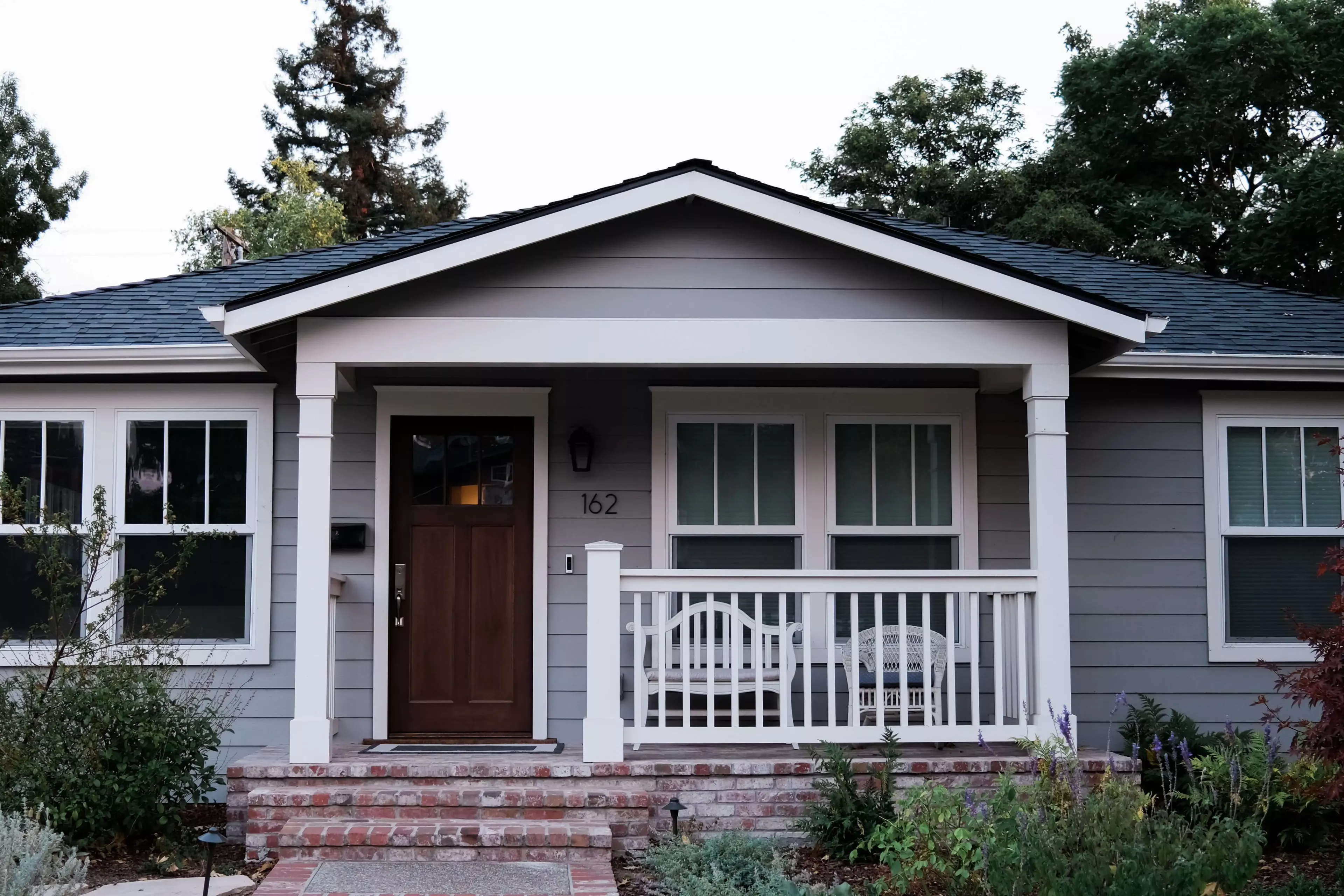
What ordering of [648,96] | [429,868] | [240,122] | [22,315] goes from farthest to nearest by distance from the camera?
[240,122]
[648,96]
[22,315]
[429,868]

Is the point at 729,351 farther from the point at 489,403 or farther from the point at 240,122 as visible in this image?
the point at 240,122

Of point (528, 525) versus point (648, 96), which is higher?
point (648, 96)

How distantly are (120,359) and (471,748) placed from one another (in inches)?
119

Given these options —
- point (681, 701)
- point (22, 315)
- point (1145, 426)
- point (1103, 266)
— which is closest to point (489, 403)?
point (681, 701)

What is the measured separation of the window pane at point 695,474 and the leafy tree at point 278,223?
1387cm

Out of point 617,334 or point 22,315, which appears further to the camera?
point 22,315

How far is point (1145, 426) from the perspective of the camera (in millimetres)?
7449

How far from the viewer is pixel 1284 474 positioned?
24.4 feet

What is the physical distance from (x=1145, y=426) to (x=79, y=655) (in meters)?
6.21

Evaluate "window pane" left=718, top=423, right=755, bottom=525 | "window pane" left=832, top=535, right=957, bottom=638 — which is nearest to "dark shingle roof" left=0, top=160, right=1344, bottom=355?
"window pane" left=718, top=423, right=755, bottom=525

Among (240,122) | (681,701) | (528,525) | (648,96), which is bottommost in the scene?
(681,701)

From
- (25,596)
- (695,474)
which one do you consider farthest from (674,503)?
(25,596)

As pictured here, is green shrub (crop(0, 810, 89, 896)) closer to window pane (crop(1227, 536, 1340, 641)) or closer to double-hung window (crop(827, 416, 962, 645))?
double-hung window (crop(827, 416, 962, 645))

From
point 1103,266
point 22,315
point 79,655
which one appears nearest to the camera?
point 79,655
